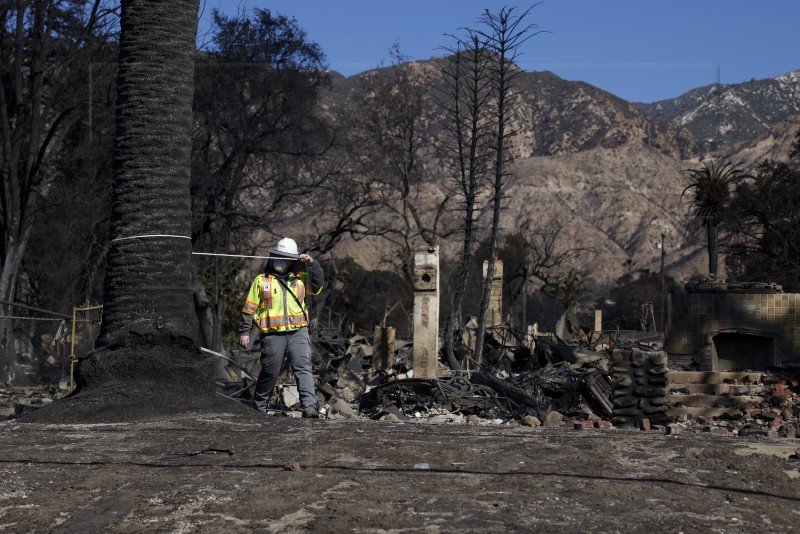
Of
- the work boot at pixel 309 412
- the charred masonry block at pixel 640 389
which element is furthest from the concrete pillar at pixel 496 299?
the work boot at pixel 309 412

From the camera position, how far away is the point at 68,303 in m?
27.5

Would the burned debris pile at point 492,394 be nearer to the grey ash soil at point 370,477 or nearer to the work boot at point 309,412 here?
the work boot at point 309,412

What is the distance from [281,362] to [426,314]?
6208 mm

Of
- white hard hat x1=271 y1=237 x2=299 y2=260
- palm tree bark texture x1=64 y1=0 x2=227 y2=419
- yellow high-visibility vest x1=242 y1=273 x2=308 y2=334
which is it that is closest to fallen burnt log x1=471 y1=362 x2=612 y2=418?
yellow high-visibility vest x1=242 y1=273 x2=308 y2=334

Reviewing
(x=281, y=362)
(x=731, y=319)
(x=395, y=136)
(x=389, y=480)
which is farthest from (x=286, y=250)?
(x=395, y=136)

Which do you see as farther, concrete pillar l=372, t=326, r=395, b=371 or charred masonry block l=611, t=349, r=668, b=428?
concrete pillar l=372, t=326, r=395, b=371

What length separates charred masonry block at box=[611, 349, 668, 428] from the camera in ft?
38.4

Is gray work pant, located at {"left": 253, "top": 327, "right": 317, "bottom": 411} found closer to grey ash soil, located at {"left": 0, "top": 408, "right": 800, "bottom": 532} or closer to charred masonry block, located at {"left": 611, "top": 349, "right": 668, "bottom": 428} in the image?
grey ash soil, located at {"left": 0, "top": 408, "right": 800, "bottom": 532}

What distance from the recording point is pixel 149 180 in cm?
1007

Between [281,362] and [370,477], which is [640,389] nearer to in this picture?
[281,362]

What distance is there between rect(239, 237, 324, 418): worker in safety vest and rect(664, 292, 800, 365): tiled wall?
32.2 ft

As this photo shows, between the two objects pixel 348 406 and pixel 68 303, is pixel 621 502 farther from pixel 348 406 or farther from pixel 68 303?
pixel 68 303

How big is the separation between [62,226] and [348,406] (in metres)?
16.0

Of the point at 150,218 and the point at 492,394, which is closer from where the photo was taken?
the point at 150,218
